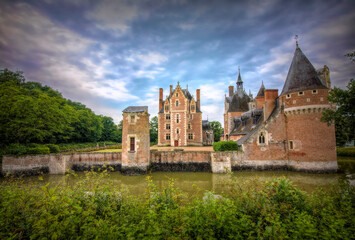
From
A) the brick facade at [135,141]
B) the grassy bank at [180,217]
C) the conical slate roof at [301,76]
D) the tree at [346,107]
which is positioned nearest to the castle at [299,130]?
the conical slate roof at [301,76]

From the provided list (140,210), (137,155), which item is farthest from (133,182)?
(140,210)

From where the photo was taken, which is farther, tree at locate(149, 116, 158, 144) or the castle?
tree at locate(149, 116, 158, 144)

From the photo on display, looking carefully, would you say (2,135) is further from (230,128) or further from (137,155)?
(230,128)

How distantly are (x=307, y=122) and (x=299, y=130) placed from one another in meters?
1.01

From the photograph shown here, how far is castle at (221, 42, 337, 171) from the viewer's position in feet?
48.6

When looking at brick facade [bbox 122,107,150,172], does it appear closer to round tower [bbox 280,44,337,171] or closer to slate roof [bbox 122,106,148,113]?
slate roof [bbox 122,106,148,113]

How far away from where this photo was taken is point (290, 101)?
53.5 ft

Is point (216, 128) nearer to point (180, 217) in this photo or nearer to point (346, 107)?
point (346, 107)

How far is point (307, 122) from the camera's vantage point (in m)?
15.4

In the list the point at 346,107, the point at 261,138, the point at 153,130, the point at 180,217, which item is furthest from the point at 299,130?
the point at 153,130

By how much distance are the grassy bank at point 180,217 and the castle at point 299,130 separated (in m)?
13.6

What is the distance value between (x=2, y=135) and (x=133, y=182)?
18.2m

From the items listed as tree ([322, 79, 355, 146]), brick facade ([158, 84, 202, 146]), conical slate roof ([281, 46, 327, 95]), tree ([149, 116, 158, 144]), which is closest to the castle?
conical slate roof ([281, 46, 327, 95])

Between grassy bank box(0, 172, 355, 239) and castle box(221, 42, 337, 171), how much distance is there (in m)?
13.6
